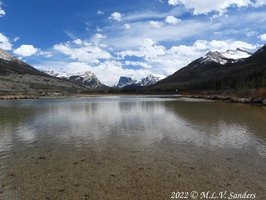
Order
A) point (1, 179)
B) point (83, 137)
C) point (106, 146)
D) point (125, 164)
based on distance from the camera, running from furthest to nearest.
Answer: point (83, 137) → point (106, 146) → point (125, 164) → point (1, 179)

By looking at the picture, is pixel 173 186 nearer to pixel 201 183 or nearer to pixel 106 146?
pixel 201 183

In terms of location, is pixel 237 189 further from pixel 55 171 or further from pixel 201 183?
pixel 55 171

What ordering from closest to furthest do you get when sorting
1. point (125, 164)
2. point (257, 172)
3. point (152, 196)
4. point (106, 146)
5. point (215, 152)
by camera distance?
1. point (152, 196)
2. point (257, 172)
3. point (125, 164)
4. point (215, 152)
5. point (106, 146)

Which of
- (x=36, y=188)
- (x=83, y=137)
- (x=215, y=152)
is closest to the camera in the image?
(x=36, y=188)

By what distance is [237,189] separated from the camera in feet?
49.1

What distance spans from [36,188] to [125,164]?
22.9 feet

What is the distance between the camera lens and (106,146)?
26078 mm

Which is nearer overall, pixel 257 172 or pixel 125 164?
pixel 257 172

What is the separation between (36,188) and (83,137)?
50.8 feet

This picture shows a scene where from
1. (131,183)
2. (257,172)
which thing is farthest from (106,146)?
(257,172)

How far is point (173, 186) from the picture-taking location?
1547 centimetres

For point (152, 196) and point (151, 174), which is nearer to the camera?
point (152, 196)

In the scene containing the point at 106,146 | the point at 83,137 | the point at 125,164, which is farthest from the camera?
the point at 83,137

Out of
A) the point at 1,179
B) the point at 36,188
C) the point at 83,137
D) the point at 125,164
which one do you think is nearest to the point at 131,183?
the point at 125,164
